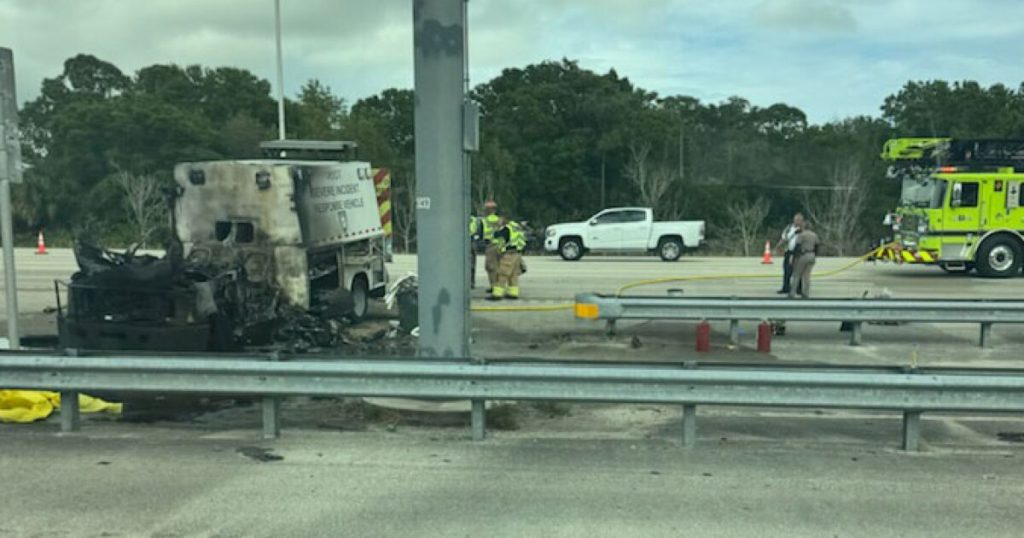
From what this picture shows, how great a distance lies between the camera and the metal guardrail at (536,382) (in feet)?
19.5

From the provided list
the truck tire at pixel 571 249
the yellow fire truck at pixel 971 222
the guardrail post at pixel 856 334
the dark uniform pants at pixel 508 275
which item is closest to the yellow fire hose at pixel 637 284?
the dark uniform pants at pixel 508 275

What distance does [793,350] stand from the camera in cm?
1088

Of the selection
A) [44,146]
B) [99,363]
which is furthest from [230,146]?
[99,363]

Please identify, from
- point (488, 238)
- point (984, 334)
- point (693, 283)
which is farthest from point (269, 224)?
point (693, 283)

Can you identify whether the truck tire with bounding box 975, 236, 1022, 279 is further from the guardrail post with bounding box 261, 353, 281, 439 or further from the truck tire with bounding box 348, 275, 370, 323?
the guardrail post with bounding box 261, 353, 281, 439

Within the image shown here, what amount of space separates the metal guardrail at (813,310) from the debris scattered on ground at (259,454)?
5171 mm

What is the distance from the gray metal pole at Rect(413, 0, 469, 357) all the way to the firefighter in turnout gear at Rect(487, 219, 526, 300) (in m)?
7.70

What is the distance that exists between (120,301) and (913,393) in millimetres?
7422

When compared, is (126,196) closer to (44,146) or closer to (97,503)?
(44,146)

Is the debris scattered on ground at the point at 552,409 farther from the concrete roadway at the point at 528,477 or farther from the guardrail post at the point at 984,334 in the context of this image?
the guardrail post at the point at 984,334

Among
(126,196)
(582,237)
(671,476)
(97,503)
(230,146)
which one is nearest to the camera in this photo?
(97,503)

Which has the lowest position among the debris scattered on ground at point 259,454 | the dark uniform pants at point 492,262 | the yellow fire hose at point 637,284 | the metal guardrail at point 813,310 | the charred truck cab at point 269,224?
the yellow fire hose at point 637,284

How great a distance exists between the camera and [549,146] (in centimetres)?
5691

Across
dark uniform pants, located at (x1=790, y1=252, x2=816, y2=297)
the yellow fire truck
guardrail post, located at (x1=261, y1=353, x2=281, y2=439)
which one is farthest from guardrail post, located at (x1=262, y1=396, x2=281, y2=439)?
the yellow fire truck
